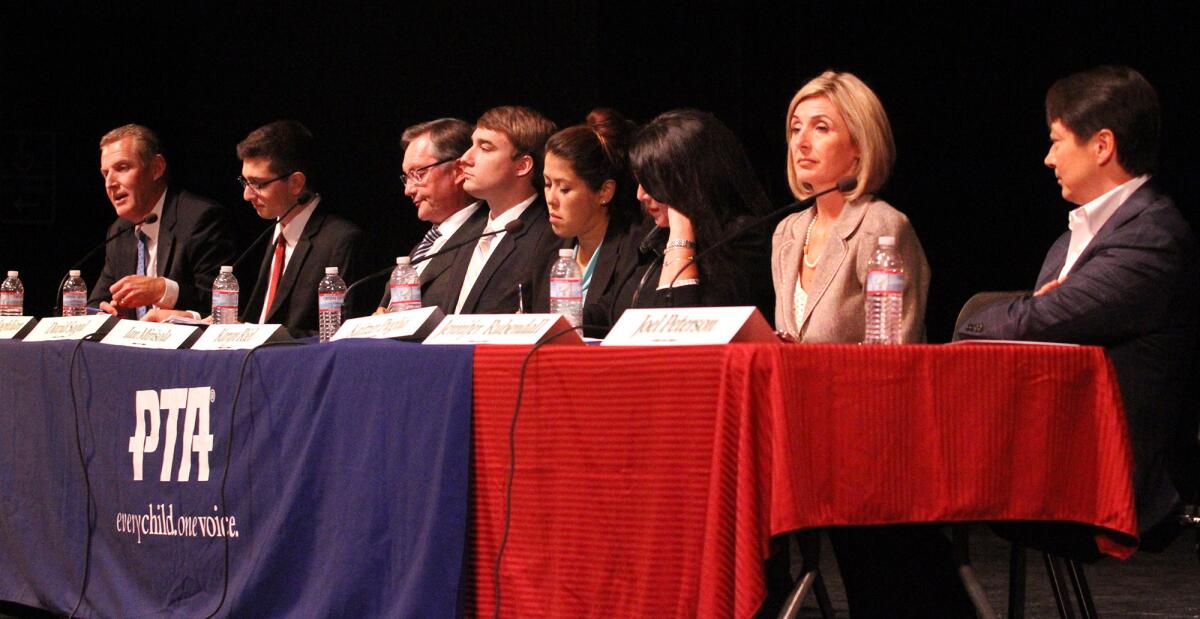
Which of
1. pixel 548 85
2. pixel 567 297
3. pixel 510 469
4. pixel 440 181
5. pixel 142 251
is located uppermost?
pixel 548 85

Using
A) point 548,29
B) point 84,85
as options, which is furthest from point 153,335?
point 84,85

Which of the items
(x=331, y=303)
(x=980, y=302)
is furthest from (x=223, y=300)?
(x=980, y=302)

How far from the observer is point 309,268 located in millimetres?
4176

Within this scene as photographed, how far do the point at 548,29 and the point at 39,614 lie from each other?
108 inches

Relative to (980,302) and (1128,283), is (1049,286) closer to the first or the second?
(1128,283)

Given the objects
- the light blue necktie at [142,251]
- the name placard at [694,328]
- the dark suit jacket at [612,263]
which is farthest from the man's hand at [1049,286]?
the light blue necktie at [142,251]

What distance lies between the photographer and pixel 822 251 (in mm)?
2639

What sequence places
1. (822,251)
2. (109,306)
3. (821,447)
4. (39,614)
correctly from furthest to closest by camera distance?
(109,306)
(39,614)
(822,251)
(821,447)

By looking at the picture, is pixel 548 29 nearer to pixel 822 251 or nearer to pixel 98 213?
pixel 98 213

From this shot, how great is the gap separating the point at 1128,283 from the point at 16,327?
8.91 feet

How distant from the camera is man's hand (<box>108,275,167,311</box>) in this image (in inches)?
162

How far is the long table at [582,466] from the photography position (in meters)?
1.78

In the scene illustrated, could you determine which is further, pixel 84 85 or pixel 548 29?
pixel 84 85

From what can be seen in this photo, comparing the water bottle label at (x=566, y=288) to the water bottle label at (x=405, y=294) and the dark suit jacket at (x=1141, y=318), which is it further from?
the dark suit jacket at (x=1141, y=318)
